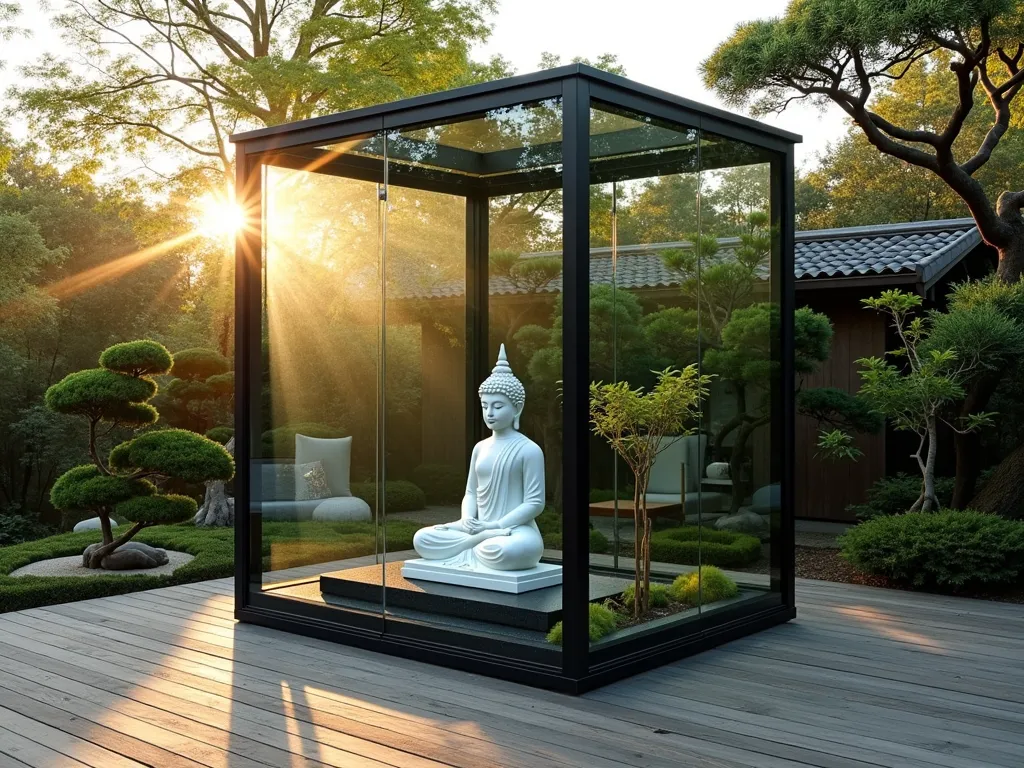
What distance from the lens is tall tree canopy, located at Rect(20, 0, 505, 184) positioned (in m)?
13.1

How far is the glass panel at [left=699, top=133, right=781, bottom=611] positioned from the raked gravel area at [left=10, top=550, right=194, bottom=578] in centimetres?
450

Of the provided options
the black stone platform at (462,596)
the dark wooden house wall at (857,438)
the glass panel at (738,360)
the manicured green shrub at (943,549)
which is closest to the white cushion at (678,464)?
the glass panel at (738,360)

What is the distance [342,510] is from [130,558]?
3120 millimetres

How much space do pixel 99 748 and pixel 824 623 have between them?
423 cm

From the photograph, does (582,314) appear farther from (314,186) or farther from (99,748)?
(99,748)

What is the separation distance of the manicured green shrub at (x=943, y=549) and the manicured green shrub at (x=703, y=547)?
1760mm

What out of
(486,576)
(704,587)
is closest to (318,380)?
(486,576)

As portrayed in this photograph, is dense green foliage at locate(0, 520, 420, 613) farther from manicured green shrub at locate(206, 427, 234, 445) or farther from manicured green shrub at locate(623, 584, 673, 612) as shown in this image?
manicured green shrub at locate(206, 427, 234, 445)

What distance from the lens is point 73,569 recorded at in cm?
821

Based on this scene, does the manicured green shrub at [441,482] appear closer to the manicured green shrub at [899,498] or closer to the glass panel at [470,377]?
the glass panel at [470,377]

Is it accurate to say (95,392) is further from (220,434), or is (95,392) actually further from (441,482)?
(220,434)

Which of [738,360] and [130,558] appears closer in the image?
[738,360]

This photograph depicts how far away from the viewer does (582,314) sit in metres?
4.82

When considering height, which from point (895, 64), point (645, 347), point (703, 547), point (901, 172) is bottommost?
point (703, 547)
